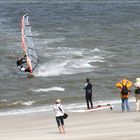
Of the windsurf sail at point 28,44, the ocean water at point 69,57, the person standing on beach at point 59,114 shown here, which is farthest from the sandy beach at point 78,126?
the windsurf sail at point 28,44

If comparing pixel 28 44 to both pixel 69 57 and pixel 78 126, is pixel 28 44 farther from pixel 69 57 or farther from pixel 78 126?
pixel 78 126

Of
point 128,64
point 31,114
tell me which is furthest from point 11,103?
point 128,64

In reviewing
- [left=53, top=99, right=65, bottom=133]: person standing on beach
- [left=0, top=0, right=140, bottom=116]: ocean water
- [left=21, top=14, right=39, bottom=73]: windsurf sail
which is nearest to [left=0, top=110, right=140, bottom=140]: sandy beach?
[left=53, top=99, right=65, bottom=133]: person standing on beach

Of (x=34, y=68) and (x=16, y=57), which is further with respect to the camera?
(x=16, y=57)

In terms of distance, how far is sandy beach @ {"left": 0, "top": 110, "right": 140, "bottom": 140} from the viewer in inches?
690

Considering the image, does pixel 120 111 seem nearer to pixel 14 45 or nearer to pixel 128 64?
pixel 128 64

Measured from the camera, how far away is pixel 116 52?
1483 inches

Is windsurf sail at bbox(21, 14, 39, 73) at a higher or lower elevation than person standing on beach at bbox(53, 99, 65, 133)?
higher

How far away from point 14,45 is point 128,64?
9.46m

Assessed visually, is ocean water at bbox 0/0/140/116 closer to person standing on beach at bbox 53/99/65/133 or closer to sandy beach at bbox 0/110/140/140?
sandy beach at bbox 0/110/140/140

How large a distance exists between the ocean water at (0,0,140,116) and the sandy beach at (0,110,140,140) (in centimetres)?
199

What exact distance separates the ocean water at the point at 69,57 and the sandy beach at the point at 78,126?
1.99 metres

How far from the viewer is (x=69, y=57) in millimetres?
35188

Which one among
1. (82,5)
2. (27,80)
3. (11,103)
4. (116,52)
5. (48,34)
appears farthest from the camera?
(82,5)
